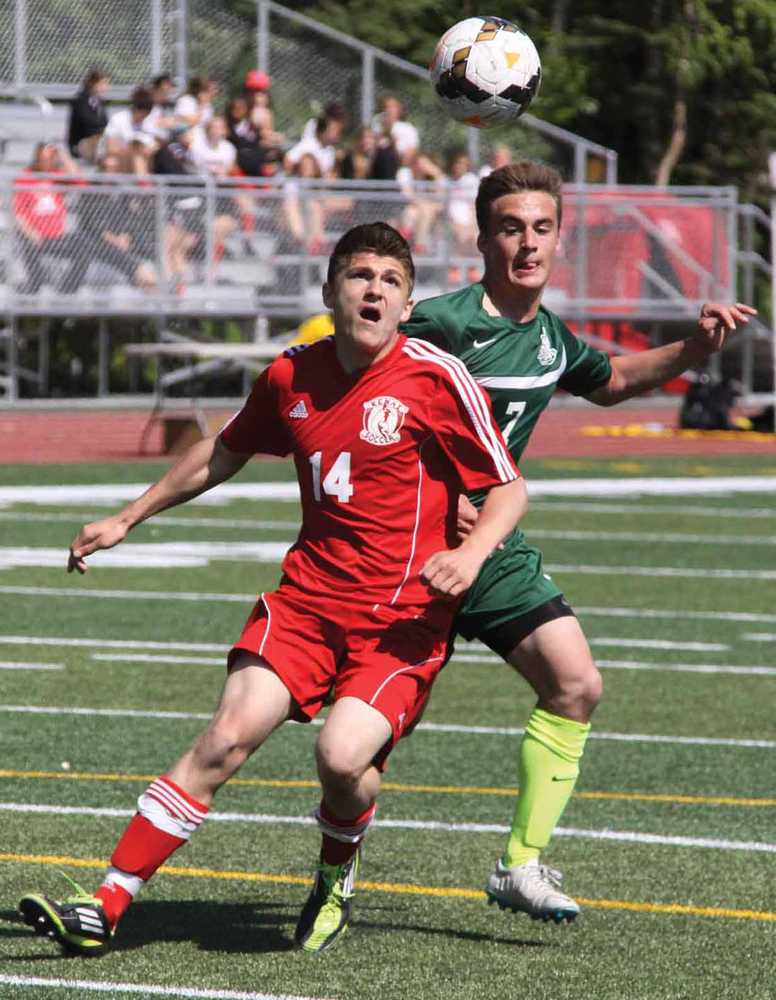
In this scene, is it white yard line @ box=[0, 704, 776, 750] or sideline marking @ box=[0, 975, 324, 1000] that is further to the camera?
white yard line @ box=[0, 704, 776, 750]

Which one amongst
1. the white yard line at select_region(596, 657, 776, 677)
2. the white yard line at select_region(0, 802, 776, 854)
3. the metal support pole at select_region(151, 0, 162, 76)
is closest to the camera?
the white yard line at select_region(0, 802, 776, 854)

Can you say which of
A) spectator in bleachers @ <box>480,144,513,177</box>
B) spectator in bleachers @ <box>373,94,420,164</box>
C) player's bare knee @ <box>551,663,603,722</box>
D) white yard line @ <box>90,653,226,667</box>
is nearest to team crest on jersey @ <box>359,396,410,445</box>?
player's bare knee @ <box>551,663,603,722</box>

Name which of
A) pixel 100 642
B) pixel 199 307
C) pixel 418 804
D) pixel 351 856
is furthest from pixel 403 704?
pixel 199 307

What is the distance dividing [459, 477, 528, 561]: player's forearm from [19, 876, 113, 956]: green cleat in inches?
50.4

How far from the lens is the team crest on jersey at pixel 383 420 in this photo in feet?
18.9

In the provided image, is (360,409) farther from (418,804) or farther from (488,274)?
(418,804)

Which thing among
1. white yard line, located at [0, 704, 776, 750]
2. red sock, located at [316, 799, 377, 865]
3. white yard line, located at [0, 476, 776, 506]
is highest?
red sock, located at [316, 799, 377, 865]

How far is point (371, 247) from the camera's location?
5773 mm

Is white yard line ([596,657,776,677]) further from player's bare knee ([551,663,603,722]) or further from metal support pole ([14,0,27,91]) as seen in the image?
metal support pole ([14,0,27,91])

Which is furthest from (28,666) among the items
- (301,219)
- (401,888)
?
(301,219)

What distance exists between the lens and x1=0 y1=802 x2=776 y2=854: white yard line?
7.23m

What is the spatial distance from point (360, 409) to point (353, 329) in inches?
8.1

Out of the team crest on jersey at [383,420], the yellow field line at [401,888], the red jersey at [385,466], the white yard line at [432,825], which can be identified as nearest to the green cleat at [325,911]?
the yellow field line at [401,888]

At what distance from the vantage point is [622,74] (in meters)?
40.3
